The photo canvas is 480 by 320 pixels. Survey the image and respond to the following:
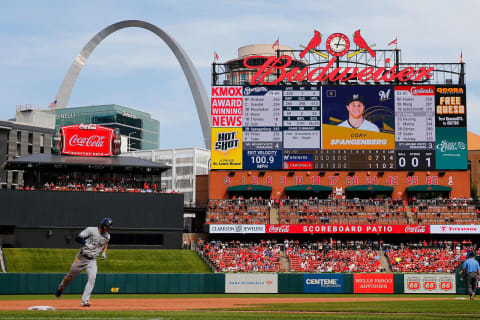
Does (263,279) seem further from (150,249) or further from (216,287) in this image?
(150,249)

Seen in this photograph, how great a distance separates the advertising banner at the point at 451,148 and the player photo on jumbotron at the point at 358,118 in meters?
3.93

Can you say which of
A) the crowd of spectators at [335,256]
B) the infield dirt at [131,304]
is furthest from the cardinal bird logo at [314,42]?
the infield dirt at [131,304]

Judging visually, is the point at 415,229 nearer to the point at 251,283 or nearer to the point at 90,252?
the point at 251,283

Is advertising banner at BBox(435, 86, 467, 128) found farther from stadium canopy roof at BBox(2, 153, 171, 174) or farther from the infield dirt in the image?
the infield dirt

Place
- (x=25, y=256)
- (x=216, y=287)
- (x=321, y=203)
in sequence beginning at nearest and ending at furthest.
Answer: (x=216, y=287) < (x=25, y=256) < (x=321, y=203)

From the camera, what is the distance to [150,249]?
5272 cm

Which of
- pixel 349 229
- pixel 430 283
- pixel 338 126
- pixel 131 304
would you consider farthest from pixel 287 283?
pixel 338 126

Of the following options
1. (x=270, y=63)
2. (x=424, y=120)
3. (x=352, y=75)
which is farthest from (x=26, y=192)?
(x=424, y=120)

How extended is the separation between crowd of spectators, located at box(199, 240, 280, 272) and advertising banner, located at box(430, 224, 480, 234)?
12.3 meters

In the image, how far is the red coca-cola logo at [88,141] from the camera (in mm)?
56500

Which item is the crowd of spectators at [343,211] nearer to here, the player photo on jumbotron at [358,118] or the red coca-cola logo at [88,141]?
the player photo on jumbotron at [358,118]

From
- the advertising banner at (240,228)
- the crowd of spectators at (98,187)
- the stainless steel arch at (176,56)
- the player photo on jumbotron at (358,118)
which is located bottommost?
the advertising banner at (240,228)

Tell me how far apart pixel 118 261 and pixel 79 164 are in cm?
948

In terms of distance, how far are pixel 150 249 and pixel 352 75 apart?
70.7ft
